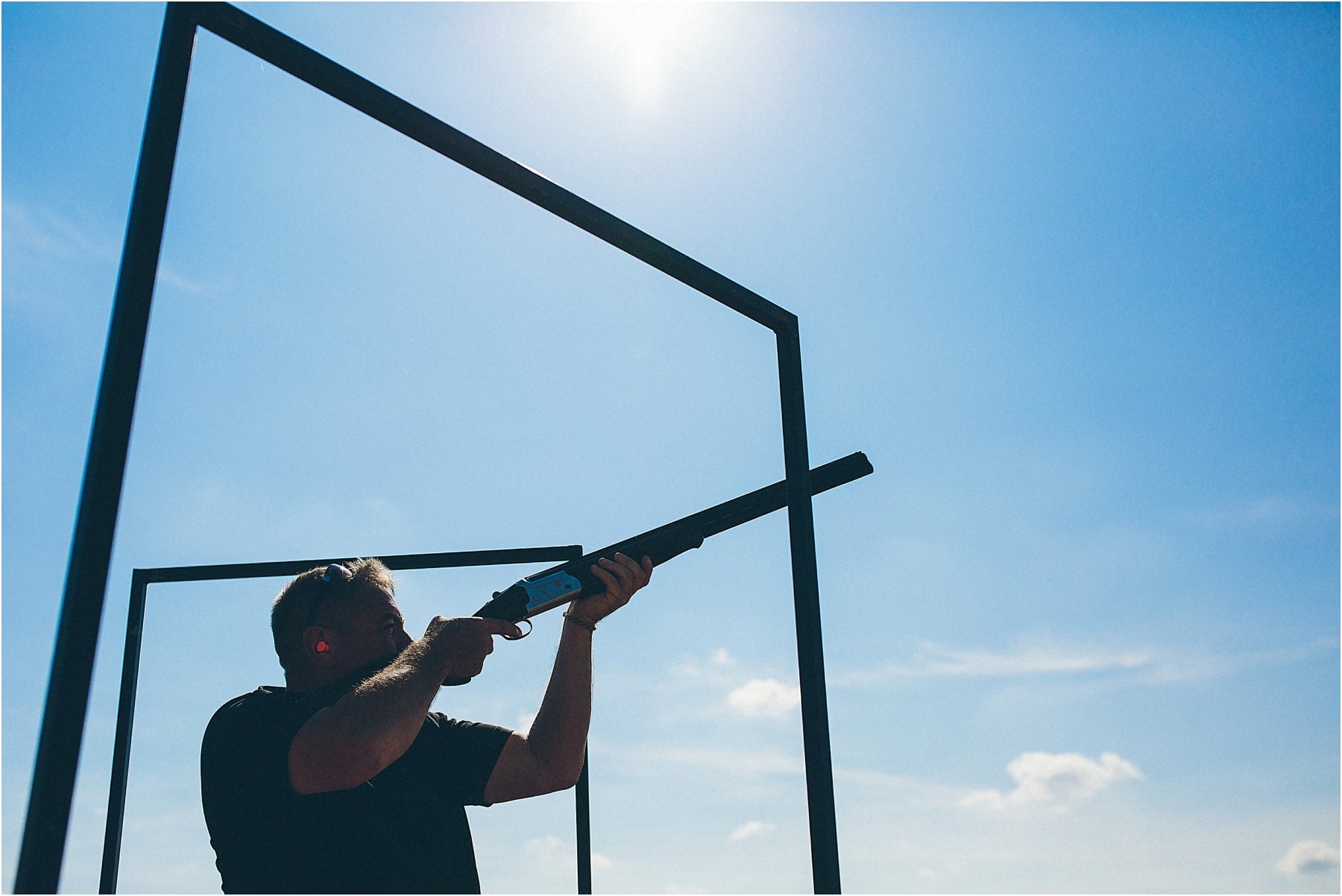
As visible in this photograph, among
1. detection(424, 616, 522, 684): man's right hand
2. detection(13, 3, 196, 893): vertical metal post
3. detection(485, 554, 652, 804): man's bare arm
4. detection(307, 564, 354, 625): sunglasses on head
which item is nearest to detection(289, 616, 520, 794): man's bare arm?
detection(424, 616, 522, 684): man's right hand

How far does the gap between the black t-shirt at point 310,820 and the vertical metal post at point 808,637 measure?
1467 mm

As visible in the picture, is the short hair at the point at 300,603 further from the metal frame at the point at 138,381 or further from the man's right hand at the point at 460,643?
the metal frame at the point at 138,381

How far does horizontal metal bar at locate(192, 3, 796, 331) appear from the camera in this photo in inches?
88.3

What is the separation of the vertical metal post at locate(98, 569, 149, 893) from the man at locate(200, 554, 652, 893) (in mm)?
1718

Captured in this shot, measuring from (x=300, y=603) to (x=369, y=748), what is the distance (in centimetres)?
99

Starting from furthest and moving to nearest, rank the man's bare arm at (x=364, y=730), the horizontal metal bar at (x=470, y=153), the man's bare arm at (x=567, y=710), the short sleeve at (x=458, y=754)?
the man's bare arm at (x=567, y=710)
the short sleeve at (x=458, y=754)
the man's bare arm at (x=364, y=730)
the horizontal metal bar at (x=470, y=153)

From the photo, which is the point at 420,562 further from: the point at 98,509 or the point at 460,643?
the point at 98,509

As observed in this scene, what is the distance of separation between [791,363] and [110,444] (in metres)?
1.97

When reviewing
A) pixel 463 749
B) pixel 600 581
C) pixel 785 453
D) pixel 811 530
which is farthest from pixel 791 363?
pixel 463 749

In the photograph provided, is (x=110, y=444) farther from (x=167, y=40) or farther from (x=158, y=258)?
(x=167, y=40)

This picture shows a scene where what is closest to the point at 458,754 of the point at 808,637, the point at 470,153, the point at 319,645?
the point at 319,645

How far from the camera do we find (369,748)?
2.98 m

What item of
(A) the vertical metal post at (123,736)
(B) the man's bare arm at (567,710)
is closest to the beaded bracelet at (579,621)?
(B) the man's bare arm at (567,710)

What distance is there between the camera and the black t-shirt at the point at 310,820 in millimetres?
3117
